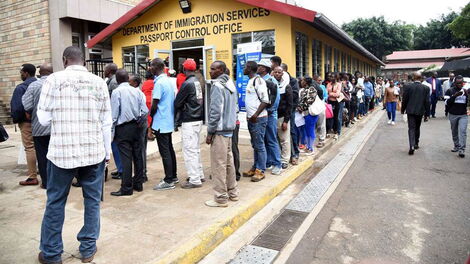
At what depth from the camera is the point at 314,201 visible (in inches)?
211

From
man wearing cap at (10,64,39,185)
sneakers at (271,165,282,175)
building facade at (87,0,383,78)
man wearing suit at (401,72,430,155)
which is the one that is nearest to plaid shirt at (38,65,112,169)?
man wearing cap at (10,64,39,185)

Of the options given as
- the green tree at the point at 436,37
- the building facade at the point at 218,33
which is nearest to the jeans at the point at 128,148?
the building facade at the point at 218,33

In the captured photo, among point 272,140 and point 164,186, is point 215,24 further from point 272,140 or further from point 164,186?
point 164,186

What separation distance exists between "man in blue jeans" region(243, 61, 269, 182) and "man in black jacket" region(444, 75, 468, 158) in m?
5.01

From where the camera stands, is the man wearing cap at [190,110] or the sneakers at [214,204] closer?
the sneakers at [214,204]

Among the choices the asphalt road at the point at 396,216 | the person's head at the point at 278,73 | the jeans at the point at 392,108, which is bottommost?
the asphalt road at the point at 396,216

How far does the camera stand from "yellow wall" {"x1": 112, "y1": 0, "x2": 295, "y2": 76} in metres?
9.55

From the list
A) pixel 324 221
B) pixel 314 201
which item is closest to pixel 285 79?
pixel 314 201

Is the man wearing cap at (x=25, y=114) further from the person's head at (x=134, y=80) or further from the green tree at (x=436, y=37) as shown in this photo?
the green tree at (x=436, y=37)

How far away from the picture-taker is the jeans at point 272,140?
625 cm

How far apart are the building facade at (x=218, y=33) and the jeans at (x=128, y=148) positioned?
5.33 meters

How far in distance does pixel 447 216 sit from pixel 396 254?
1.50 m

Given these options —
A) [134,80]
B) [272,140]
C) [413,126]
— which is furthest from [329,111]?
[134,80]

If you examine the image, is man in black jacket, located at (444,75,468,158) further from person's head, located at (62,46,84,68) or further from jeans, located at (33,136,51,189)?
jeans, located at (33,136,51,189)
